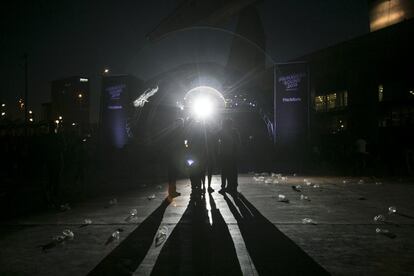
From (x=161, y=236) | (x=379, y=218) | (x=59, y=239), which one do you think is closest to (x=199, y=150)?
(x=379, y=218)

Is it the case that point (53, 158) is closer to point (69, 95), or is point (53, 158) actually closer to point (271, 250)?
point (271, 250)

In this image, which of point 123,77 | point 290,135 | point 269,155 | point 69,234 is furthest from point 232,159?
point 123,77

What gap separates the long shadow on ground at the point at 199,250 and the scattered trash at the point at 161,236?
9 cm

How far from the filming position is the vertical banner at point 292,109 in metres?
24.6

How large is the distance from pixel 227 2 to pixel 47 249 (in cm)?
3033

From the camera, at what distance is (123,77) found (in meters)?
29.5

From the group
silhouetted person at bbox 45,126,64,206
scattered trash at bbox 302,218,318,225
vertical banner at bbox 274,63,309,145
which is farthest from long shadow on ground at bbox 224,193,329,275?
vertical banner at bbox 274,63,309,145

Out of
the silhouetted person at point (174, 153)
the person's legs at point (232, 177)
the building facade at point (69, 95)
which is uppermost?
the building facade at point (69, 95)

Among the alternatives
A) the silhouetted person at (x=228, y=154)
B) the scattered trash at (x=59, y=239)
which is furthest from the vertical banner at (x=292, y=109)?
the scattered trash at (x=59, y=239)

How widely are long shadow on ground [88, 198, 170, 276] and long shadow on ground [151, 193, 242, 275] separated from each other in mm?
274

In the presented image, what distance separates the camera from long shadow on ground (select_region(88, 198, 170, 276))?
17.9 feet

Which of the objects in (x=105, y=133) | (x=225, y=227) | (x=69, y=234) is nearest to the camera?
(x=69, y=234)

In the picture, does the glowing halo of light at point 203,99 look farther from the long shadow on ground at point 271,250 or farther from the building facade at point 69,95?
the building facade at point 69,95

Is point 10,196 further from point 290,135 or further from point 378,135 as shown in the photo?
point 378,135
